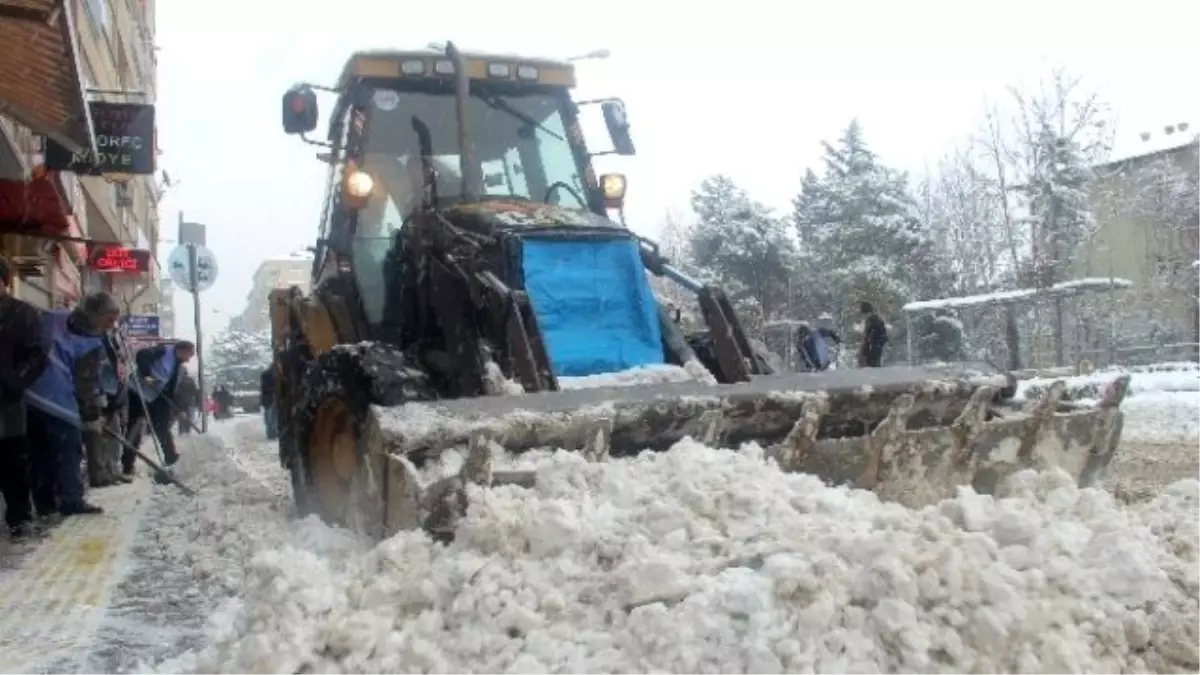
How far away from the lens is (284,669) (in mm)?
2996

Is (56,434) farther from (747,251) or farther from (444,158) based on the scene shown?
(747,251)

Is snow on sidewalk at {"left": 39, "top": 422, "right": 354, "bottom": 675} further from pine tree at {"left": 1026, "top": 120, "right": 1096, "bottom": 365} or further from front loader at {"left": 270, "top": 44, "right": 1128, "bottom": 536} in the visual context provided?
pine tree at {"left": 1026, "top": 120, "right": 1096, "bottom": 365}

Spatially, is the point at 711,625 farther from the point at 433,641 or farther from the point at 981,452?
the point at 981,452

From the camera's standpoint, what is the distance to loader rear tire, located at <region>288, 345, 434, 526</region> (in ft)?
16.2

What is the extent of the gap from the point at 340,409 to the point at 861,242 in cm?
3101

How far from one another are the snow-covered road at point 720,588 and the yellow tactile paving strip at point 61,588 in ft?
0.35

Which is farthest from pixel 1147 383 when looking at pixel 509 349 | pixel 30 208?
pixel 30 208

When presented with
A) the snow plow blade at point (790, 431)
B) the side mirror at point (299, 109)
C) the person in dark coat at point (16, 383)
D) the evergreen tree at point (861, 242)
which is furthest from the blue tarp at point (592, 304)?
the evergreen tree at point (861, 242)

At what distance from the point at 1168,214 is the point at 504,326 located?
3425cm

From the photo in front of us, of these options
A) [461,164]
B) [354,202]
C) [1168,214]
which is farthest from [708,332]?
[1168,214]

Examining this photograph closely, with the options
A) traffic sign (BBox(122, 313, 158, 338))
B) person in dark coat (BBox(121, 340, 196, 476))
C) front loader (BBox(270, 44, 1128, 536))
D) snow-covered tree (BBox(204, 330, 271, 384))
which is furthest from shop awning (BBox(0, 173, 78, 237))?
snow-covered tree (BBox(204, 330, 271, 384))

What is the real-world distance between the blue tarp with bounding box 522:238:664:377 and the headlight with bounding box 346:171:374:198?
1.49 meters

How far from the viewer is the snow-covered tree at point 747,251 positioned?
35344 millimetres

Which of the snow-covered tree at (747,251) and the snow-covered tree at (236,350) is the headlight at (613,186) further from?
the snow-covered tree at (236,350)
